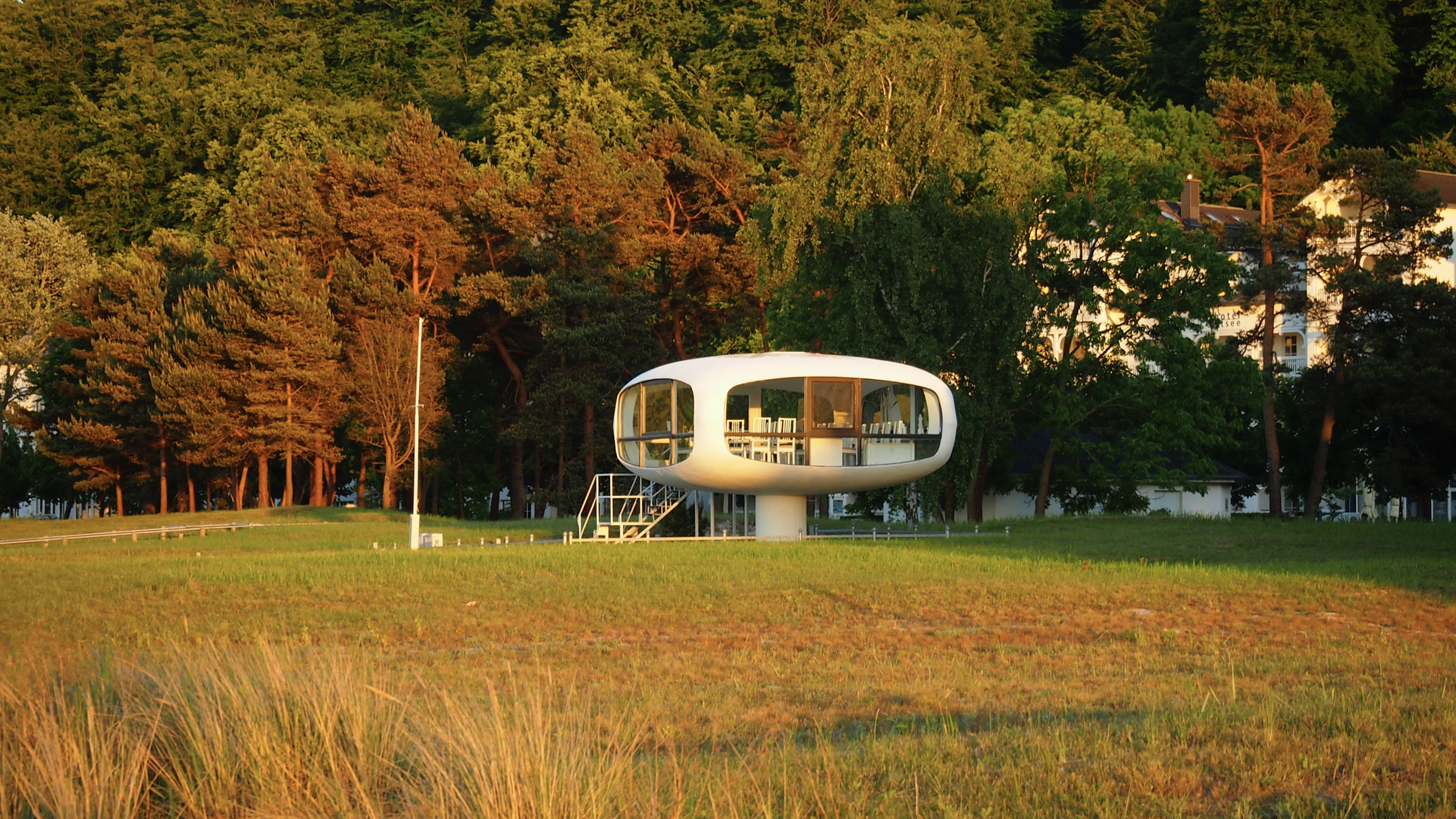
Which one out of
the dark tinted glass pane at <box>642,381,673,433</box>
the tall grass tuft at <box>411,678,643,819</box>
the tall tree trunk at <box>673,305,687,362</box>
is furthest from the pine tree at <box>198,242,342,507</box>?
the tall grass tuft at <box>411,678,643,819</box>

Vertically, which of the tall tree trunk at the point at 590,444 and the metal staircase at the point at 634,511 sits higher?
the tall tree trunk at the point at 590,444

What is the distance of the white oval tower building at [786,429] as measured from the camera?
31.1 metres

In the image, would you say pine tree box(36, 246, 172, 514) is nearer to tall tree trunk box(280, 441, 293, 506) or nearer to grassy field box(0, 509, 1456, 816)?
tall tree trunk box(280, 441, 293, 506)

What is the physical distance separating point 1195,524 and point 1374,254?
1035 cm

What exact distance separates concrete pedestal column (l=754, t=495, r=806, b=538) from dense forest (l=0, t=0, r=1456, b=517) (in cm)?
537

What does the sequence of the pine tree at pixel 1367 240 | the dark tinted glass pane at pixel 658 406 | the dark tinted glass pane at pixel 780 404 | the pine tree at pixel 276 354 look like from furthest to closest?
the pine tree at pixel 276 354
the dark tinted glass pane at pixel 780 404
the pine tree at pixel 1367 240
the dark tinted glass pane at pixel 658 406

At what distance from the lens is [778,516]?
110 feet

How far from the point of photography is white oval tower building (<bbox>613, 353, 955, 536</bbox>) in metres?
31.1

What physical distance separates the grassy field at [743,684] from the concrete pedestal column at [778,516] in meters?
7.83

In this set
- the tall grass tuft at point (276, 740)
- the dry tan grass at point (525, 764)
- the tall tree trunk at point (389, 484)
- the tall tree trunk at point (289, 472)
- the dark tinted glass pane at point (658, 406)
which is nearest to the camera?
the dry tan grass at point (525, 764)

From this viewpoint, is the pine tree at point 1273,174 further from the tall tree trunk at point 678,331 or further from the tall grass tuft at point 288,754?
the tall grass tuft at point 288,754

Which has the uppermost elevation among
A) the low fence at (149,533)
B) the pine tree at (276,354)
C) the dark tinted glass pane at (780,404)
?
the pine tree at (276,354)

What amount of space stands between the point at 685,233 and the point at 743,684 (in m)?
47.1

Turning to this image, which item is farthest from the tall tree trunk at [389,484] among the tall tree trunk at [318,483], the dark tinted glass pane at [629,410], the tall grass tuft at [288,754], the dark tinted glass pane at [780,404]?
the tall grass tuft at [288,754]
